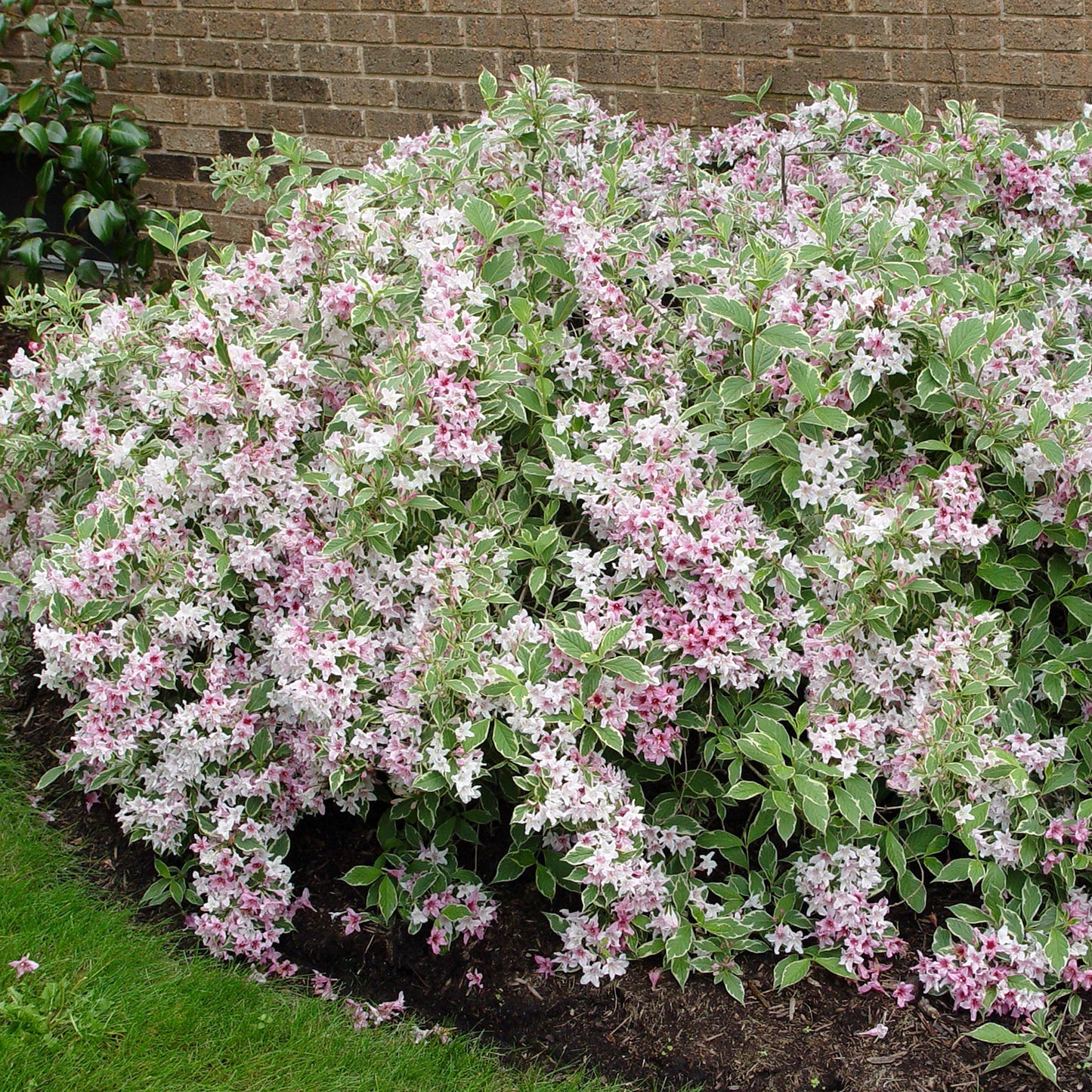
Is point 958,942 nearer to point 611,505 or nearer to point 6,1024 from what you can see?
point 611,505

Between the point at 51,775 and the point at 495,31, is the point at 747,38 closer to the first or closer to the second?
the point at 495,31

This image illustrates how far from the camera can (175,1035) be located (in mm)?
2510

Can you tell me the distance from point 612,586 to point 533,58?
2.76 metres

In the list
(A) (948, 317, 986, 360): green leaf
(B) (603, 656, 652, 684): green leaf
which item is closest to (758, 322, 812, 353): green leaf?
(A) (948, 317, 986, 360): green leaf

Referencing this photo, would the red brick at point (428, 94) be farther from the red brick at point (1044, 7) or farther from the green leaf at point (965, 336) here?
the green leaf at point (965, 336)

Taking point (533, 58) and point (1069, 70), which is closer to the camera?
point (1069, 70)

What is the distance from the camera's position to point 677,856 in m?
2.68

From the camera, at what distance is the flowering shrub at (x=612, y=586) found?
2.46 metres

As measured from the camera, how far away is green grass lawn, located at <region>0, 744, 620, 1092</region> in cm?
241

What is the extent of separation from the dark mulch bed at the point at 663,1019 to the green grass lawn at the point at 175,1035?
91 mm

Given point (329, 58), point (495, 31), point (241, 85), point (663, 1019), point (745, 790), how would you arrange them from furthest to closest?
point (241, 85), point (329, 58), point (495, 31), point (663, 1019), point (745, 790)

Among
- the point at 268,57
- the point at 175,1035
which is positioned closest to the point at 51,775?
the point at 175,1035

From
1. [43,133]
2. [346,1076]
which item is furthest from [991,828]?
[43,133]

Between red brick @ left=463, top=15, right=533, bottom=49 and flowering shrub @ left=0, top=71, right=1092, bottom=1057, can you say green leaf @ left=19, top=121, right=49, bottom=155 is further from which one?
flowering shrub @ left=0, top=71, right=1092, bottom=1057
